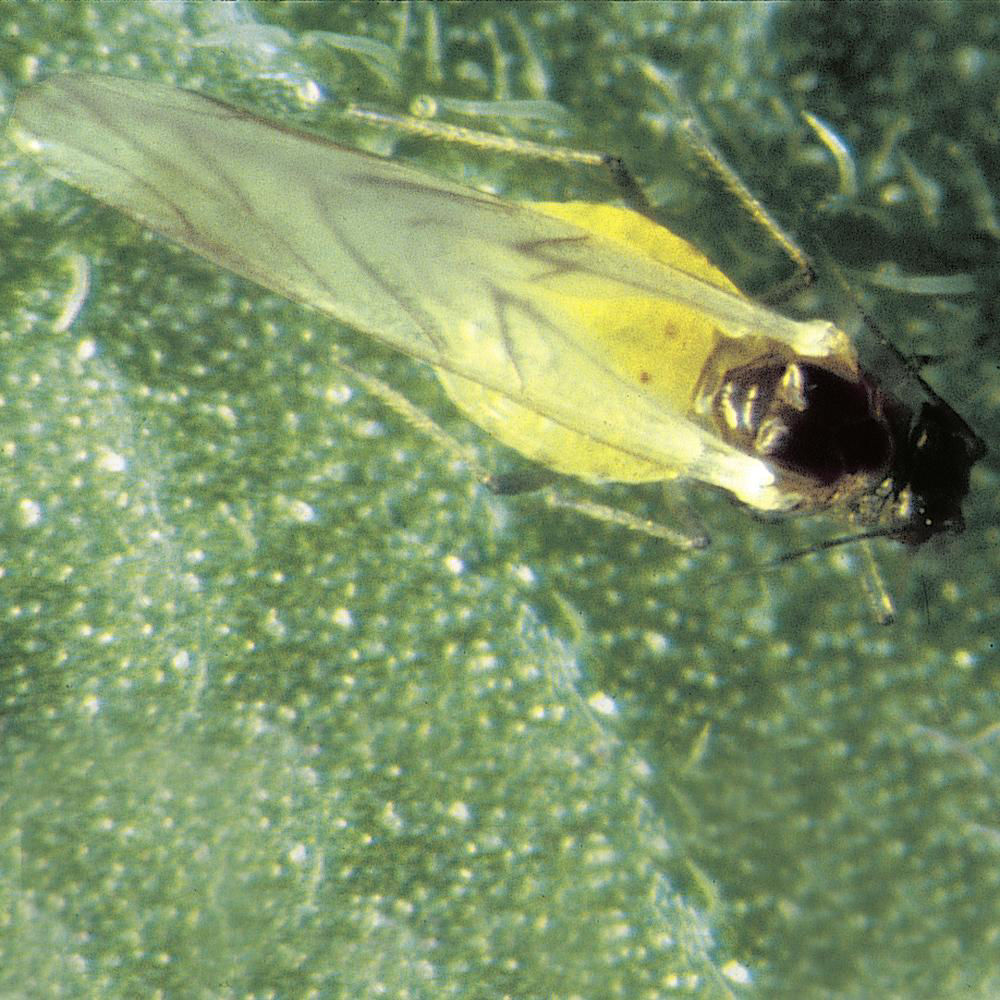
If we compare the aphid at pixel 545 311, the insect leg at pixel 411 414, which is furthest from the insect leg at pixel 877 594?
the insect leg at pixel 411 414

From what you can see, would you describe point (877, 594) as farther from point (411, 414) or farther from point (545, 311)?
point (411, 414)

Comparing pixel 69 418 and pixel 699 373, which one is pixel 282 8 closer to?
pixel 69 418

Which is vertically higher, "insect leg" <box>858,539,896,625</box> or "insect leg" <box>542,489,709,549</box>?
"insect leg" <box>858,539,896,625</box>

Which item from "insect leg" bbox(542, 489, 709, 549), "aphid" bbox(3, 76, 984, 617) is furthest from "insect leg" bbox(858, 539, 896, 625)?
"insect leg" bbox(542, 489, 709, 549)

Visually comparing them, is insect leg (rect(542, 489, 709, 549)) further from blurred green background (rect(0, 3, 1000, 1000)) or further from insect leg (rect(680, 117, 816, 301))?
insect leg (rect(680, 117, 816, 301))

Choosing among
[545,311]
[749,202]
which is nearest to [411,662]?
[545,311]

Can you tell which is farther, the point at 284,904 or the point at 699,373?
the point at 699,373

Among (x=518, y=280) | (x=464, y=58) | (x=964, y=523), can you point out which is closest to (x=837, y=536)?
(x=964, y=523)
